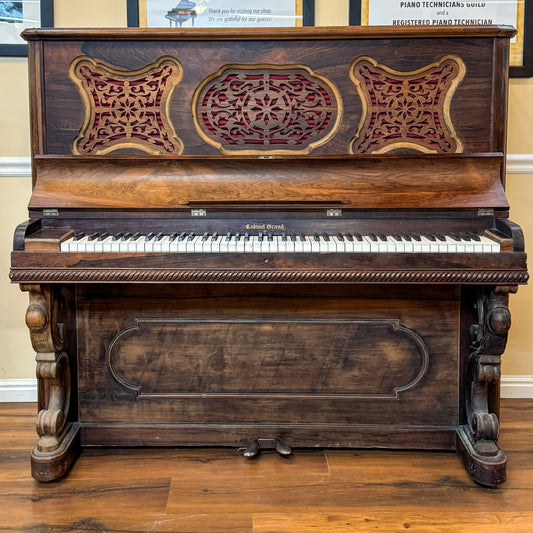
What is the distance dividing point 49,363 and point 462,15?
7.47 ft

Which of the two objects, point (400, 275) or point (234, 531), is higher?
point (400, 275)

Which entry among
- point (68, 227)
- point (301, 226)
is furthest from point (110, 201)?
point (301, 226)

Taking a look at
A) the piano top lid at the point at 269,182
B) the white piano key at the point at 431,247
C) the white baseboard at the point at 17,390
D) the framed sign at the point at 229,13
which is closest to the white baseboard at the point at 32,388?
the white baseboard at the point at 17,390

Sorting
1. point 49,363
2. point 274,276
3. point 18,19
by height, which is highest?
point 18,19

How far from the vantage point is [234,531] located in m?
1.71

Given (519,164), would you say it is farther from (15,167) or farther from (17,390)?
(17,390)

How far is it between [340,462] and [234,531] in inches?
21.9

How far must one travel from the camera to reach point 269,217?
6.68 ft

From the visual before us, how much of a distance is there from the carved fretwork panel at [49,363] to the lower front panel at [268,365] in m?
0.11

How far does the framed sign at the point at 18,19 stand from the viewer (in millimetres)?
2484

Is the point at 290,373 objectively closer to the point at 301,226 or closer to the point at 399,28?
the point at 301,226

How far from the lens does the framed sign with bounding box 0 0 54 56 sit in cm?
248

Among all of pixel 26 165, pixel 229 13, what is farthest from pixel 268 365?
pixel 229 13

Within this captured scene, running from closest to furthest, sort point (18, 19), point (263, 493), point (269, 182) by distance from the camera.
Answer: point (263, 493) → point (269, 182) → point (18, 19)
